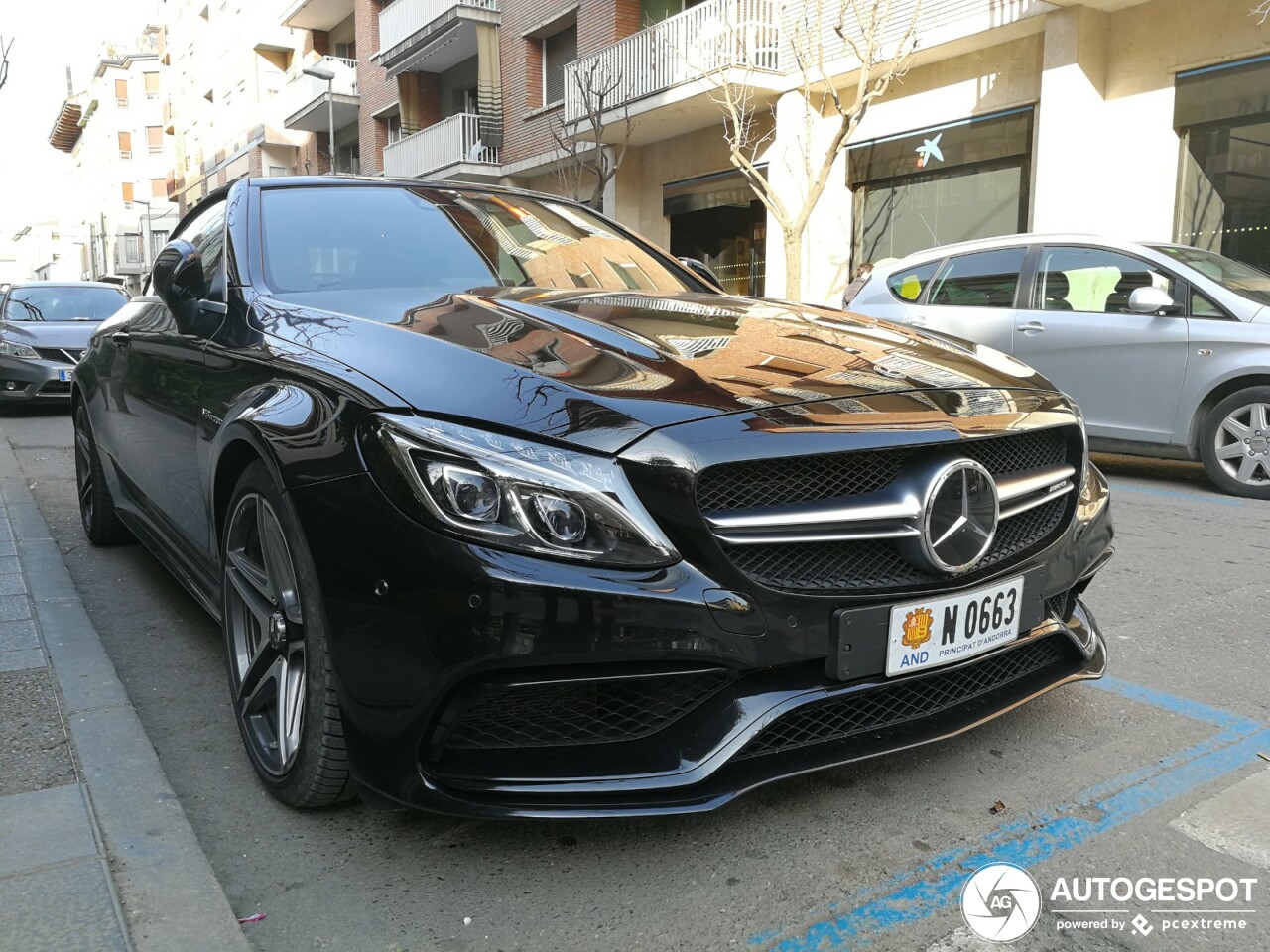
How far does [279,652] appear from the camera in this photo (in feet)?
7.61

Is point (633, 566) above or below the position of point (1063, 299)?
below

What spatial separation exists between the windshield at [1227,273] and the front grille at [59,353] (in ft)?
32.9

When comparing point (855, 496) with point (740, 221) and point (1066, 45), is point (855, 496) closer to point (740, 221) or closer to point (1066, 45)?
point (1066, 45)

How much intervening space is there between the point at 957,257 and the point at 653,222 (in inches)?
455

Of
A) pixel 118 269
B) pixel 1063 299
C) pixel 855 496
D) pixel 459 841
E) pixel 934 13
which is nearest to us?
pixel 855 496

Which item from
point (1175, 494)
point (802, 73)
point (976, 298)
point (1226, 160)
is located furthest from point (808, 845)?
point (802, 73)

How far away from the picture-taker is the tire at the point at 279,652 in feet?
6.86

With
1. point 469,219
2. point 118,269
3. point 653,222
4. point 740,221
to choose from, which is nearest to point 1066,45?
point 740,221

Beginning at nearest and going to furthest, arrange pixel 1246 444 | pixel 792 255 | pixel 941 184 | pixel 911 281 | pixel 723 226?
1. pixel 1246 444
2. pixel 911 281
3. pixel 792 255
4. pixel 941 184
5. pixel 723 226

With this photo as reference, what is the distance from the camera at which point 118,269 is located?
59375mm

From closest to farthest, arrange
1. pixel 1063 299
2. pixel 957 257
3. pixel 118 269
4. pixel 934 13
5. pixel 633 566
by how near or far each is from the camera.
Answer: pixel 633 566 → pixel 1063 299 → pixel 957 257 → pixel 934 13 → pixel 118 269

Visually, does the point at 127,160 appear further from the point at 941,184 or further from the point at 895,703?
the point at 895,703

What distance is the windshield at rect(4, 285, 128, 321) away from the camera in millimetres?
11734

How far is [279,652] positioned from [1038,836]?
167 cm
